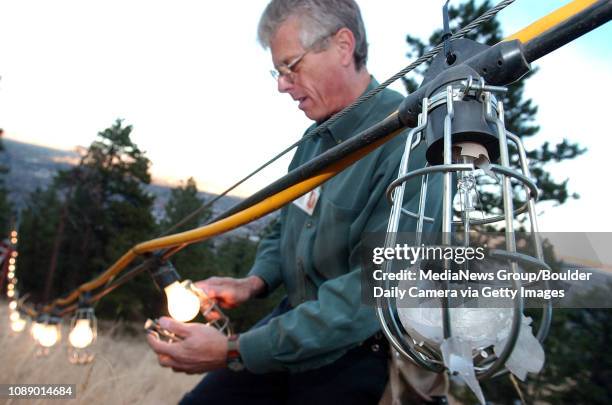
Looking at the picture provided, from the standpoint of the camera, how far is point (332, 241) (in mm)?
1927

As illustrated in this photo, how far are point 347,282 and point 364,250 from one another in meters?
0.14

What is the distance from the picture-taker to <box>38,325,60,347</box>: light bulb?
4855 millimetres

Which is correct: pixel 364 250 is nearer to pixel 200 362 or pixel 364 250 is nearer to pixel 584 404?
pixel 200 362

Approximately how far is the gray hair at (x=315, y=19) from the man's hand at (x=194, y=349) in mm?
1242

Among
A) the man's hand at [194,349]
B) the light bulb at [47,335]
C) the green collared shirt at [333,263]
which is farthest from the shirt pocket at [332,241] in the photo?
the light bulb at [47,335]

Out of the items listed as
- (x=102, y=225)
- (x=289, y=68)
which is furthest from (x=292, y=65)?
(x=102, y=225)

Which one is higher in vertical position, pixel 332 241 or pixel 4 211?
pixel 4 211

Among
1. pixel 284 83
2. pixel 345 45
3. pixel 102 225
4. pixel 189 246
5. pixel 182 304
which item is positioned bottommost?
pixel 182 304

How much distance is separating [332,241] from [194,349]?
0.69 meters

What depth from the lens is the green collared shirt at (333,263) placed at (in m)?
1.68

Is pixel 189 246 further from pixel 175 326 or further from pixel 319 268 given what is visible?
pixel 319 268

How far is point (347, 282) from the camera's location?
5.55ft

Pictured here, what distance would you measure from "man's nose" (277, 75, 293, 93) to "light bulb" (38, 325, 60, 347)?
4.04 m

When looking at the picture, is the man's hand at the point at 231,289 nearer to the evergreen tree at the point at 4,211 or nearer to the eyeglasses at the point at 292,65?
the eyeglasses at the point at 292,65
